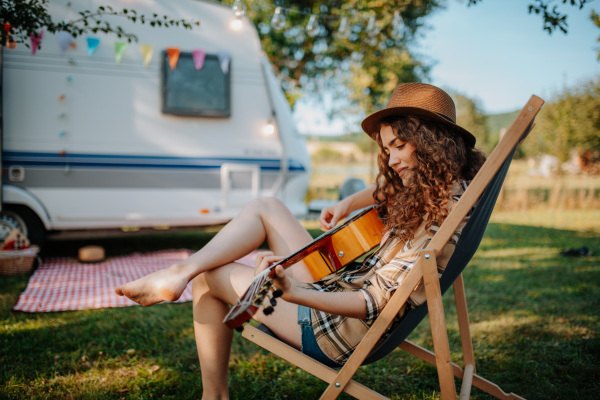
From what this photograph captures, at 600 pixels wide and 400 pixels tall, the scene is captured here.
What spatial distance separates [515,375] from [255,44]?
419cm

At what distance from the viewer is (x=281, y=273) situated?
131cm

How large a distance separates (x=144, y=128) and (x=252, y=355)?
3060 millimetres

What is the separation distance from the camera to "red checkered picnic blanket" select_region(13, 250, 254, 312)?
3445mm

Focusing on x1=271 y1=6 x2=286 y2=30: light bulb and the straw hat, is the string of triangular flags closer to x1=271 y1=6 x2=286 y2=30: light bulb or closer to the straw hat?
x1=271 y1=6 x2=286 y2=30: light bulb

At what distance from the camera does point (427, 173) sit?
1.59 m

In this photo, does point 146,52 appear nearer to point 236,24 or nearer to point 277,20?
point 236,24

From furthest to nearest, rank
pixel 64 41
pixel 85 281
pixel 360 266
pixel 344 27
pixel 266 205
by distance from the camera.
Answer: pixel 344 27 → pixel 64 41 → pixel 85 281 → pixel 266 205 → pixel 360 266

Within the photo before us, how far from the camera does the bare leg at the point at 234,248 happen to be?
168 centimetres

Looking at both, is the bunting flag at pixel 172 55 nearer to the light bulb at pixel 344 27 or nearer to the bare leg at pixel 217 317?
the light bulb at pixel 344 27

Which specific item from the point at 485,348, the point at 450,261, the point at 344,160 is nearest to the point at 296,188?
the point at 485,348

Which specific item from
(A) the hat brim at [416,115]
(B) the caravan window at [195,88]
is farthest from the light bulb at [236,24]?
(A) the hat brim at [416,115]

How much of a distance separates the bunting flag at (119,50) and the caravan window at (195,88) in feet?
1.30

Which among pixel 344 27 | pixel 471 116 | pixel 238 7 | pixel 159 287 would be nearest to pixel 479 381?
pixel 159 287

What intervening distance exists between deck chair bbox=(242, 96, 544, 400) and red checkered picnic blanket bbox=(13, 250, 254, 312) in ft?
7.54
